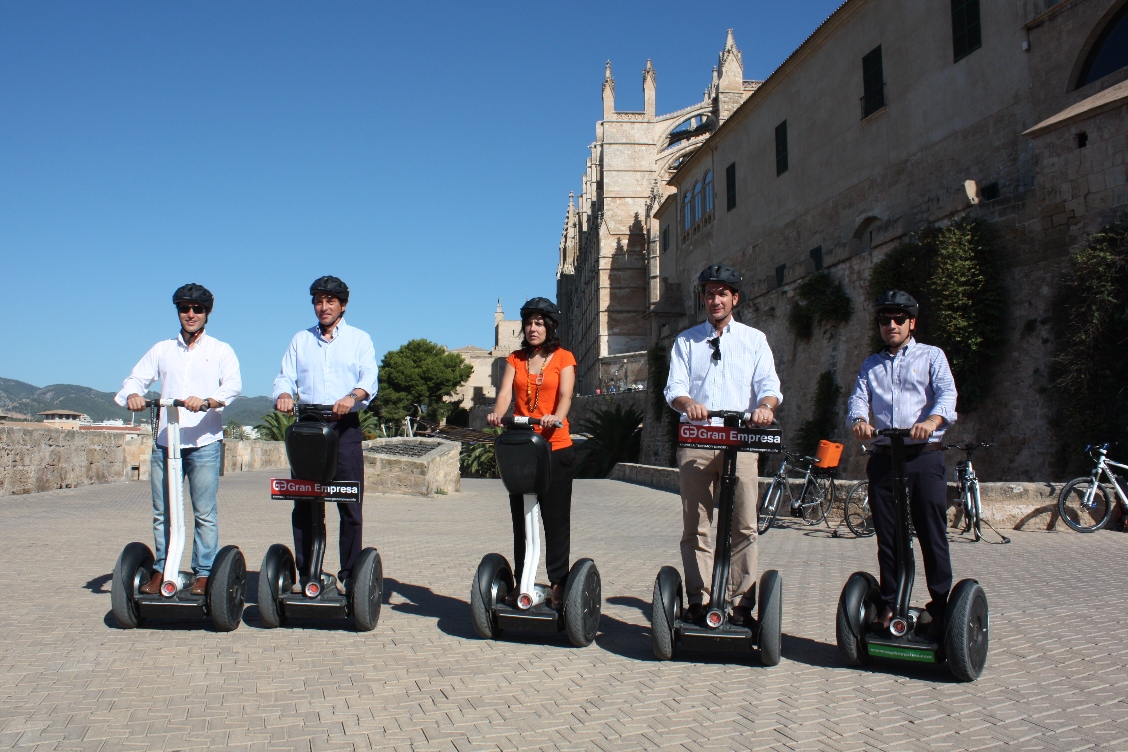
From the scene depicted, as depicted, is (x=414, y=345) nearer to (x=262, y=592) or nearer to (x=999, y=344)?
(x=999, y=344)

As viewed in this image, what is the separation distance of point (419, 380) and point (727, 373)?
248ft

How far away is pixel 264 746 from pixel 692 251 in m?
32.3

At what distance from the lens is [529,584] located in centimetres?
438

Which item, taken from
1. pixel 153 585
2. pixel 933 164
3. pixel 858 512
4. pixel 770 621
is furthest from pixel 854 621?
pixel 933 164

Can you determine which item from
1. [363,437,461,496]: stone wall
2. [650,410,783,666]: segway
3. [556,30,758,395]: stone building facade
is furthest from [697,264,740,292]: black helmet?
[556,30,758,395]: stone building facade

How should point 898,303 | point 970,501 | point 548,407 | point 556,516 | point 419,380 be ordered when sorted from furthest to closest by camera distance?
point 419,380
point 970,501
point 548,407
point 556,516
point 898,303

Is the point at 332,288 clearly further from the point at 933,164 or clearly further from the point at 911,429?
the point at 933,164

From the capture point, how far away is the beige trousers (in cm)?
415

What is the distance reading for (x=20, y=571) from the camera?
625cm

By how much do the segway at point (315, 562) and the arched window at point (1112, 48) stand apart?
14878 millimetres

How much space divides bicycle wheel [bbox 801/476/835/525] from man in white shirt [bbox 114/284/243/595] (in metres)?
7.74

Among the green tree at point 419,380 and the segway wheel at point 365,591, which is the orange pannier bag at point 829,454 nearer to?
the segway wheel at point 365,591

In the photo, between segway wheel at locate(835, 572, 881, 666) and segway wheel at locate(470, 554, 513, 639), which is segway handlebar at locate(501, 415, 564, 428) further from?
segway wheel at locate(835, 572, 881, 666)

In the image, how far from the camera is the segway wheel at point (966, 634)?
3615 millimetres
